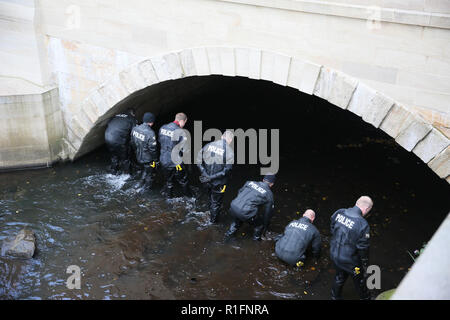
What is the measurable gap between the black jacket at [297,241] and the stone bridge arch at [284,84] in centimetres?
181

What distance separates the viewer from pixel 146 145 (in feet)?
29.8

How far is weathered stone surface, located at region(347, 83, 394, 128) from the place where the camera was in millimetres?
6559

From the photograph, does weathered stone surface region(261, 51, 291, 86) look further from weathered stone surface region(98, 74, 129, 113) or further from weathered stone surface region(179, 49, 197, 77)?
weathered stone surface region(98, 74, 129, 113)

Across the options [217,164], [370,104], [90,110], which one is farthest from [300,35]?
[90,110]

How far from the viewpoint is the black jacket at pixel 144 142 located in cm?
903

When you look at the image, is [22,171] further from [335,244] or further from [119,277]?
[335,244]

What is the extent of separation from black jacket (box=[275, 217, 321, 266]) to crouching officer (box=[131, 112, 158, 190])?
3243mm

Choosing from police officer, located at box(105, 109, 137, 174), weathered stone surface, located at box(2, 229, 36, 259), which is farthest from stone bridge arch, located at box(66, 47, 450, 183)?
weathered stone surface, located at box(2, 229, 36, 259)

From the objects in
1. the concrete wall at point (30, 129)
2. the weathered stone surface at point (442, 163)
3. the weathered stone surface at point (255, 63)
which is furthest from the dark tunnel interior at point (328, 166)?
the weathered stone surface at point (255, 63)

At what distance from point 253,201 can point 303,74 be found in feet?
6.96

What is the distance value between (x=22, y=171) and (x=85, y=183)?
150cm

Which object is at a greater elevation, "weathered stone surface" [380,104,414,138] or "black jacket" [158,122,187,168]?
"weathered stone surface" [380,104,414,138]

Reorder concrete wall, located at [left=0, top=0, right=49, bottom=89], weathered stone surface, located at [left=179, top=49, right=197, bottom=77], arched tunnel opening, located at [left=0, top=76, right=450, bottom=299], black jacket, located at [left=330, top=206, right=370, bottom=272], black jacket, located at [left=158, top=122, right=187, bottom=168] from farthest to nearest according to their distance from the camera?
concrete wall, located at [left=0, top=0, right=49, bottom=89]
black jacket, located at [left=158, top=122, right=187, bottom=168]
weathered stone surface, located at [left=179, top=49, right=197, bottom=77]
arched tunnel opening, located at [left=0, top=76, right=450, bottom=299]
black jacket, located at [left=330, top=206, right=370, bottom=272]

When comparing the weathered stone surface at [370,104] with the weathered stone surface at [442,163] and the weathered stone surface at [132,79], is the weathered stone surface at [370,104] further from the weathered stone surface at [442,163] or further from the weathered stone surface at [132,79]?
the weathered stone surface at [132,79]
